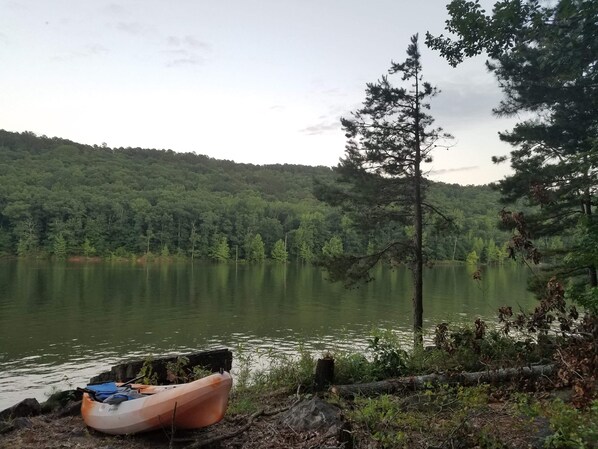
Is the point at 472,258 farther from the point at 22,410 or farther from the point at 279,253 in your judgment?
the point at 22,410

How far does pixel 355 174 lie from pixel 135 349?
14.6 metres

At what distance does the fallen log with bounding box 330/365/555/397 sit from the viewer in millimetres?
7742

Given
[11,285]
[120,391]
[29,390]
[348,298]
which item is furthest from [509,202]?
[11,285]

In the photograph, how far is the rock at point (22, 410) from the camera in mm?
9031

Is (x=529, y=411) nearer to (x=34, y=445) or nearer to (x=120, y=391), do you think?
(x=120, y=391)

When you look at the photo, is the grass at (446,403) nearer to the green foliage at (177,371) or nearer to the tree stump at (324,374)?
the tree stump at (324,374)

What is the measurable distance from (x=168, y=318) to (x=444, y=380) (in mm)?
28106

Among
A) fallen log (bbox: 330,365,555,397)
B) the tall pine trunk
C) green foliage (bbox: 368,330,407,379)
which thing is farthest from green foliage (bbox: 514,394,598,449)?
the tall pine trunk

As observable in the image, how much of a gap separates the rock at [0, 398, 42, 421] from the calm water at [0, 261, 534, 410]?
3.11 metres

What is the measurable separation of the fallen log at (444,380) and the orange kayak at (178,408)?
1922 millimetres

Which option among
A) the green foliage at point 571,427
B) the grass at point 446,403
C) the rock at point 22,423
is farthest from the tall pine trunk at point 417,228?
the rock at point 22,423

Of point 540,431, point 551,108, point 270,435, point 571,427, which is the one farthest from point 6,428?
point 551,108

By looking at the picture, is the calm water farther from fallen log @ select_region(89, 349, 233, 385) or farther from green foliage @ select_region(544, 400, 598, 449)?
green foliage @ select_region(544, 400, 598, 449)

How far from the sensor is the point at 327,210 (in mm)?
148750
